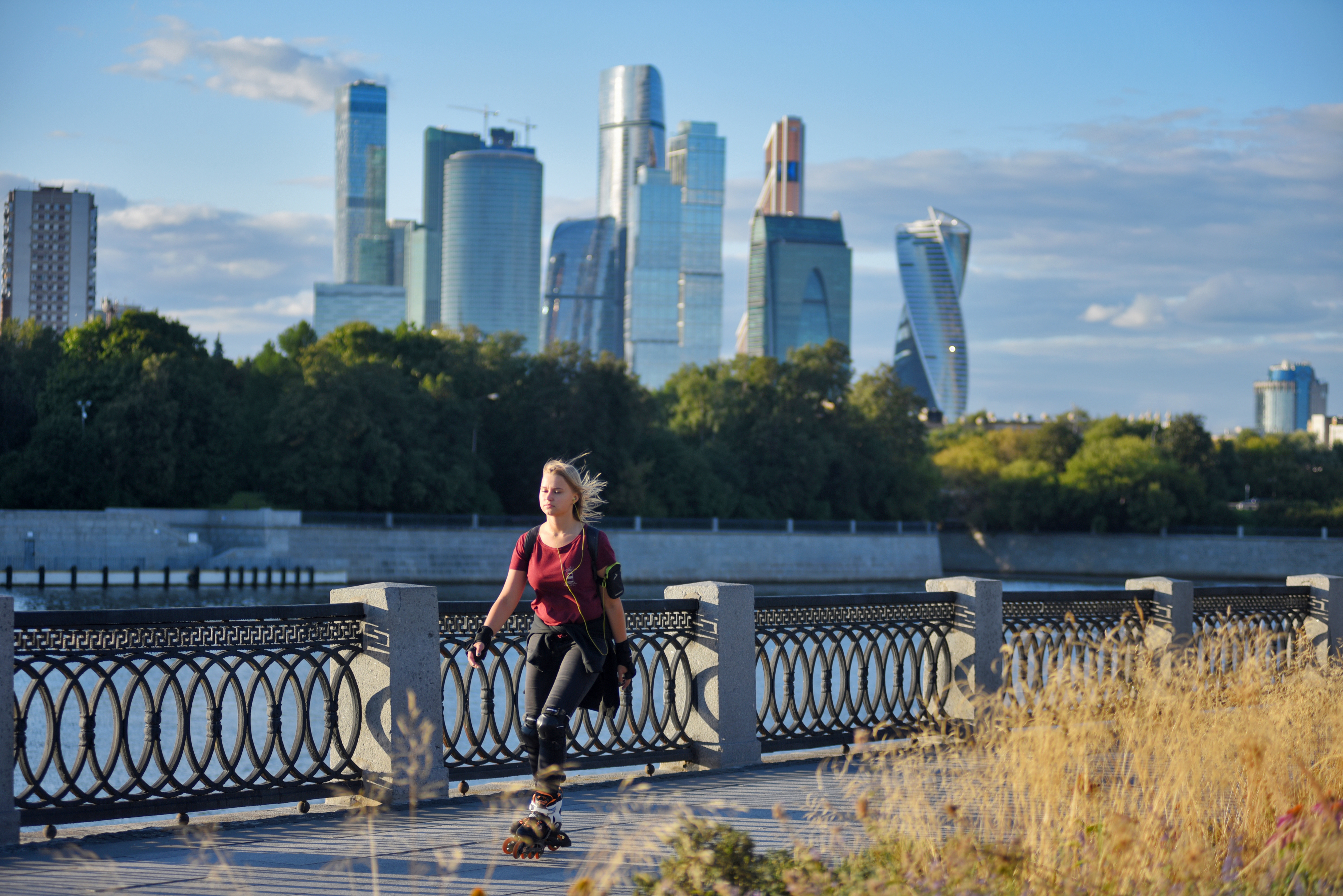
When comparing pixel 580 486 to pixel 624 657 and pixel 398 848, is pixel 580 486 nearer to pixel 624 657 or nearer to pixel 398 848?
pixel 624 657

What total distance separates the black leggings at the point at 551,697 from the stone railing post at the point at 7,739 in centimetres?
238

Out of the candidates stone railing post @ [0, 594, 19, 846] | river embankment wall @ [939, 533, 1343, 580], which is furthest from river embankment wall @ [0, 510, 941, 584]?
stone railing post @ [0, 594, 19, 846]

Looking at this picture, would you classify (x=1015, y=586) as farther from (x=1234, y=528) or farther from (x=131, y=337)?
(x=131, y=337)

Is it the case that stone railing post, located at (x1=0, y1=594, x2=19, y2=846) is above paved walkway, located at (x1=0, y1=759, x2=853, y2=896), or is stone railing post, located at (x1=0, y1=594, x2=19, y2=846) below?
above

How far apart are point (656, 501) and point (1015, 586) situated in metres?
20.1

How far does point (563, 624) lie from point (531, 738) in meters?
0.57

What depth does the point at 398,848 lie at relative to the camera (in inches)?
234

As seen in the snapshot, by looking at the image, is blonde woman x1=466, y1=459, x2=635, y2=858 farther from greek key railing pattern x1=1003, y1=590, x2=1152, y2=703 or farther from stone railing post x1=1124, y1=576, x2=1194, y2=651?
stone railing post x1=1124, y1=576, x2=1194, y2=651

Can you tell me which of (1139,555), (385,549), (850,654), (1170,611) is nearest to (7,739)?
(850,654)

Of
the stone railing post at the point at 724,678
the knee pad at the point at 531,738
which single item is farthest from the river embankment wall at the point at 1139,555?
the knee pad at the point at 531,738

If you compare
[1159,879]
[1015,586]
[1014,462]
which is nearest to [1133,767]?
[1159,879]

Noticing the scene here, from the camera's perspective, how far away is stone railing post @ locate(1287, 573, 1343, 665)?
1220 cm

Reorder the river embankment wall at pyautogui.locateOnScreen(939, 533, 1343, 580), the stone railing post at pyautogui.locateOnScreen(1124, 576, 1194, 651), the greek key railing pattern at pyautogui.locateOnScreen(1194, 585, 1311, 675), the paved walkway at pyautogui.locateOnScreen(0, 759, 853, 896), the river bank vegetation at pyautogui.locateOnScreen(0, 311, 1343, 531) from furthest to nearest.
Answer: the river embankment wall at pyautogui.locateOnScreen(939, 533, 1343, 580)
the river bank vegetation at pyautogui.locateOnScreen(0, 311, 1343, 531)
the greek key railing pattern at pyautogui.locateOnScreen(1194, 585, 1311, 675)
the stone railing post at pyautogui.locateOnScreen(1124, 576, 1194, 651)
the paved walkway at pyautogui.locateOnScreen(0, 759, 853, 896)

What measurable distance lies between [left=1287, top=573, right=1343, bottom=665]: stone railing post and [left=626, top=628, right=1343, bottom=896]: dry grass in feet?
14.5
